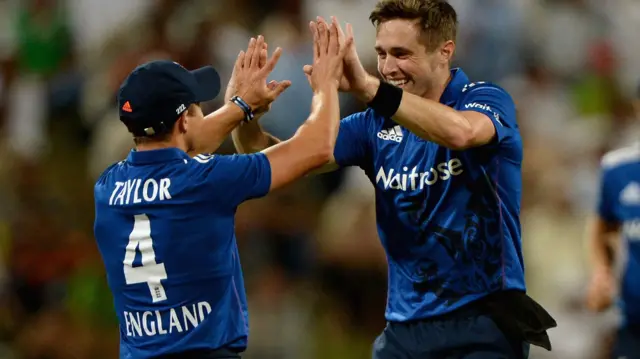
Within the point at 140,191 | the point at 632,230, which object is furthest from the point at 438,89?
the point at 632,230

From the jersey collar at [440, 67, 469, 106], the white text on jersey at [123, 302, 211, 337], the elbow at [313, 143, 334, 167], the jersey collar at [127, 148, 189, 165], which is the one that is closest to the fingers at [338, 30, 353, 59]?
the elbow at [313, 143, 334, 167]

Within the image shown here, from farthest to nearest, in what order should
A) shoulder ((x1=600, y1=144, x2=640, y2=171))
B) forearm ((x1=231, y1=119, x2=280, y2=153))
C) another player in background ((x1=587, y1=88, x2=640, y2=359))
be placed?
shoulder ((x1=600, y1=144, x2=640, y2=171)) < another player in background ((x1=587, y1=88, x2=640, y2=359)) < forearm ((x1=231, y1=119, x2=280, y2=153))

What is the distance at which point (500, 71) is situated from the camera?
10734mm

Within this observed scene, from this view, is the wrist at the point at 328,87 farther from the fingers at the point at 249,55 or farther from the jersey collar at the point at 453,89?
the jersey collar at the point at 453,89

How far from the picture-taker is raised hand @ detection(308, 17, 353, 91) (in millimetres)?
4648

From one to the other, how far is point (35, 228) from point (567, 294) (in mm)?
4640

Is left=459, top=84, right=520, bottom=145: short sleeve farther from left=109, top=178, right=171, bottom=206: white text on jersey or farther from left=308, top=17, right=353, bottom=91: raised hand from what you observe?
left=109, top=178, right=171, bottom=206: white text on jersey

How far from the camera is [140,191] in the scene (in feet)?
14.8

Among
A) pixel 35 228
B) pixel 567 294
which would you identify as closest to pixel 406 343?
pixel 567 294

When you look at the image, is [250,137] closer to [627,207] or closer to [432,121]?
[432,121]

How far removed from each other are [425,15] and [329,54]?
627mm

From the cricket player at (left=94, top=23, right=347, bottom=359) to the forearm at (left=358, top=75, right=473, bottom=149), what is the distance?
28 centimetres

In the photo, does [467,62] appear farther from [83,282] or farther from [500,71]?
[83,282]

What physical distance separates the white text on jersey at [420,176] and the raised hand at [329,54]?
0.57 meters
